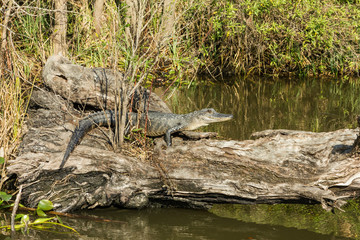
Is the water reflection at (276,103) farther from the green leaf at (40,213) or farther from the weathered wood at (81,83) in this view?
the green leaf at (40,213)

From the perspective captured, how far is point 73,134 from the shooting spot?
4.73 metres

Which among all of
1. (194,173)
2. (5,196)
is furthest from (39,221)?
(194,173)

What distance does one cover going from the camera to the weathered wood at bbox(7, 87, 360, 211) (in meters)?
4.27

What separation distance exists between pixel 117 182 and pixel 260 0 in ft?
24.2

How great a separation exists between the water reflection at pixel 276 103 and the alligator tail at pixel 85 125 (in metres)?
1.98

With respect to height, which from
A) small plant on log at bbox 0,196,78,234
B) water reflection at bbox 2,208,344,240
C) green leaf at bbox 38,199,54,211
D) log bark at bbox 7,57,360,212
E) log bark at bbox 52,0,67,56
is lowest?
water reflection at bbox 2,208,344,240

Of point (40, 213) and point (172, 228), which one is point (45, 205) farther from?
point (172, 228)

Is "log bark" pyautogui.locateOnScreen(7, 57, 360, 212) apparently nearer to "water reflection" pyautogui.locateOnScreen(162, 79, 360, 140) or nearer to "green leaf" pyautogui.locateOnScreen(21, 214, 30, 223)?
"green leaf" pyautogui.locateOnScreen(21, 214, 30, 223)

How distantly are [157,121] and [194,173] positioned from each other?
1.21 m

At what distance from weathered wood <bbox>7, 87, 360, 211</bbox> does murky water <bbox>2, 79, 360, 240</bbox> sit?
0.64 feet

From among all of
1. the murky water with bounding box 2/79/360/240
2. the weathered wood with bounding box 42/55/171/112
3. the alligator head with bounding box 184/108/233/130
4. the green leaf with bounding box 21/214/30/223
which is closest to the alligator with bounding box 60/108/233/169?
the alligator head with bounding box 184/108/233/130

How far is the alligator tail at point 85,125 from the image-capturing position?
4.39 metres

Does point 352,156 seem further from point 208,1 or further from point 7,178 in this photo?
point 208,1

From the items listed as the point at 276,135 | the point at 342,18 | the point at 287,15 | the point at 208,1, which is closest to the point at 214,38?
the point at 208,1
